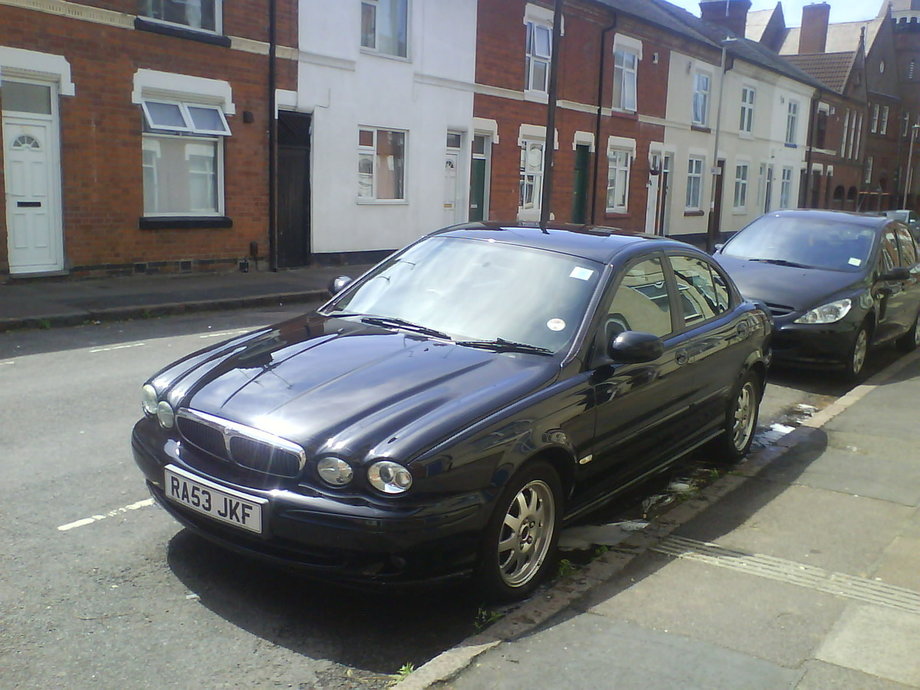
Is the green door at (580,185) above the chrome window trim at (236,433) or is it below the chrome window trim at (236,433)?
above

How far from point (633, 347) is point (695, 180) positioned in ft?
98.6

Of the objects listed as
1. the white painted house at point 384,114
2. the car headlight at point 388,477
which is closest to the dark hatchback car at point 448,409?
the car headlight at point 388,477

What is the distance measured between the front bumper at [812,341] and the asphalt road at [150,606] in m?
4.58

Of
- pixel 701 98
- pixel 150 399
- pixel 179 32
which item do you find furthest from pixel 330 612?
pixel 701 98

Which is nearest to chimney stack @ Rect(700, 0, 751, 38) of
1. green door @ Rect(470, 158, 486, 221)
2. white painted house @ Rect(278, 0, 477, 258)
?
green door @ Rect(470, 158, 486, 221)

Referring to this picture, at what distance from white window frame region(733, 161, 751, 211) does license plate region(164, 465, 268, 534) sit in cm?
3490

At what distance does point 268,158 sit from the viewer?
1725 cm

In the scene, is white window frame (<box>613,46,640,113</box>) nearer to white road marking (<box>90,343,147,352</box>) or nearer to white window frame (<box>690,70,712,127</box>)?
white window frame (<box>690,70,712,127</box>)

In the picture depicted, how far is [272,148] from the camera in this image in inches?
678

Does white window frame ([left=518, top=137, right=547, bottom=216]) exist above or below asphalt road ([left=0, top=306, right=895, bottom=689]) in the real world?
above

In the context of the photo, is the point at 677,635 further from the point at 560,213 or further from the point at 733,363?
the point at 560,213

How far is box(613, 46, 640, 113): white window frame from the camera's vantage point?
89.7 feet

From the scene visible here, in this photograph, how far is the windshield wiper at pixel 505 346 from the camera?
4691mm

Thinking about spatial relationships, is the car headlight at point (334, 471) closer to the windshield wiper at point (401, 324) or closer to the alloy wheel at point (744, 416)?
the windshield wiper at point (401, 324)
